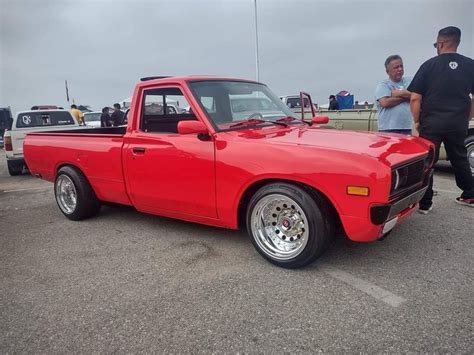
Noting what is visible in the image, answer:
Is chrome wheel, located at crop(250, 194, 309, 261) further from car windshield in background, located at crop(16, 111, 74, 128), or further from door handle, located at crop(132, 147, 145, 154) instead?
car windshield in background, located at crop(16, 111, 74, 128)

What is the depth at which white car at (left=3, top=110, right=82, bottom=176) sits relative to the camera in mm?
9320

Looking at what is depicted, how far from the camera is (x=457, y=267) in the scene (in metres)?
3.21

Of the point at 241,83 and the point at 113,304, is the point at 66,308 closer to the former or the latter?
the point at 113,304

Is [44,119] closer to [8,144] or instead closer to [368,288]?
[8,144]

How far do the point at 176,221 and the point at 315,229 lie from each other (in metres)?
2.21

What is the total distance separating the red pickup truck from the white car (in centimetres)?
543

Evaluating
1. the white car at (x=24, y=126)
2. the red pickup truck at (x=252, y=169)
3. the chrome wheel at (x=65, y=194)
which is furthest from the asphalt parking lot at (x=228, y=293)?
the white car at (x=24, y=126)

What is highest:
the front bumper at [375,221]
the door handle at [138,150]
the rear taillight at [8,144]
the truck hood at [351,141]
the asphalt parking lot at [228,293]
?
the truck hood at [351,141]

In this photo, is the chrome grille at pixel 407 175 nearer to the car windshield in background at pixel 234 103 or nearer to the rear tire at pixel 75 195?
the car windshield in background at pixel 234 103

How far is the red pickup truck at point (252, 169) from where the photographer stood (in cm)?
293

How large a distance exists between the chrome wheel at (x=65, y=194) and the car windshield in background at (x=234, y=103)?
2.37 metres

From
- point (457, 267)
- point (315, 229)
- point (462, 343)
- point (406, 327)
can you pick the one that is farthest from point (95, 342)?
point (457, 267)

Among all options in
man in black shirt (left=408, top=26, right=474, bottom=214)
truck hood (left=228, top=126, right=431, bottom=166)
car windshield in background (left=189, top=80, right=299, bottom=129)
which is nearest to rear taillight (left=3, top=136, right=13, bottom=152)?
car windshield in background (left=189, top=80, right=299, bottom=129)

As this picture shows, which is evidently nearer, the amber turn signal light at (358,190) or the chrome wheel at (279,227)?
the amber turn signal light at (358,190)
